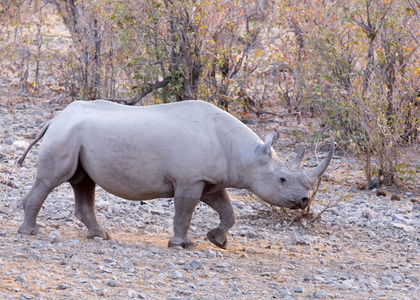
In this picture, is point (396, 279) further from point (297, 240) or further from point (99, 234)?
point (99, 234)

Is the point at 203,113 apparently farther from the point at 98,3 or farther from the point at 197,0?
the point at 98,3

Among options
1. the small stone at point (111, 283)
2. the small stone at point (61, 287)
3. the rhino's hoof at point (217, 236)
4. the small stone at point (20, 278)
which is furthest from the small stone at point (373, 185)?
the small stone at point (20, 278)

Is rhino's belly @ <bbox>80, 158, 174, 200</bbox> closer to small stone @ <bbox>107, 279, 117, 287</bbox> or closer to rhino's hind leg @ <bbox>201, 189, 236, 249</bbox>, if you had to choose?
rhino's hind leg @ <bbox>201, 189, 236, 249</bbox>

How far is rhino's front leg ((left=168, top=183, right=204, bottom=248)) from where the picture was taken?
21.7 feet

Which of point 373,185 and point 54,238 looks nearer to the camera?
point 54,238

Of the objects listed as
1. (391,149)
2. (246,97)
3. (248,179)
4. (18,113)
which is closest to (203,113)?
(248,179)

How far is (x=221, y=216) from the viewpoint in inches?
279

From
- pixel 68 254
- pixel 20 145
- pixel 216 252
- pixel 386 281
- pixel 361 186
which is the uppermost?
pixel 386 281

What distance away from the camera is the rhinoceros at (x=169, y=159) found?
6594 mm

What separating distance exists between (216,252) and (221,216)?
0.48 meters

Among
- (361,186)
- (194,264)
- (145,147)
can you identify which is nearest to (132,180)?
(145,147)

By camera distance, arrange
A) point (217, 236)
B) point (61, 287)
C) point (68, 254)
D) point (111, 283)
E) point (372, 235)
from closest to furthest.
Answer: point (61, 287), point (111, 283), point (68, 254), point (217, 236), point (372, 235)

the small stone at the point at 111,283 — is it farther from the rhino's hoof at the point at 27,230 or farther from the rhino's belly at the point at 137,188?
the rhino's hoof at the point at 27,230

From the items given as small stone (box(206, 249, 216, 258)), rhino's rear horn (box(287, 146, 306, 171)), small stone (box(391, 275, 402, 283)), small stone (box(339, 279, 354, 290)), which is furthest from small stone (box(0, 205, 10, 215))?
small stone (box(391, 275, 402, 283))
